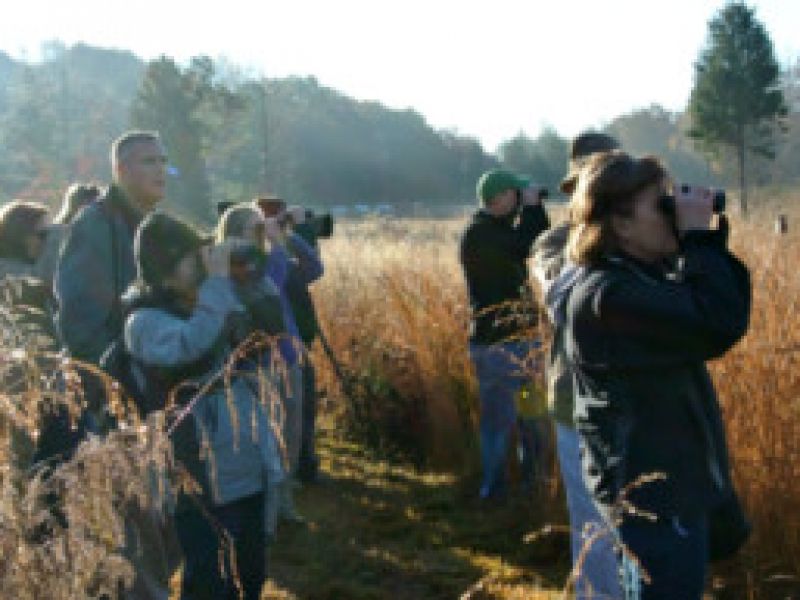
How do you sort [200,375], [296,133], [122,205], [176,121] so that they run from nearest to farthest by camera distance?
[200,375] → [122,205] → [176,121] → [296,133]

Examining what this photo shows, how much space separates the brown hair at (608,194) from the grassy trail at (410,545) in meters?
1.73

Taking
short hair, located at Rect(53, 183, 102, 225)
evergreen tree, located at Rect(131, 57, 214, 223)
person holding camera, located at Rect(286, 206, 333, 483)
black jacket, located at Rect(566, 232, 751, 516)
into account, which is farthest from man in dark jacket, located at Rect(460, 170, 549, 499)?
evergreen tree, located at Rect(131, 57, 214, 223)

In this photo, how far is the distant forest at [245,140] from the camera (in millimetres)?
26938

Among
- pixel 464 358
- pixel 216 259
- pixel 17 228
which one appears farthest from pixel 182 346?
pixel 464 358

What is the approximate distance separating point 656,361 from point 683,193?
0.42 metres

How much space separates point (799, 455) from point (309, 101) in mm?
42394

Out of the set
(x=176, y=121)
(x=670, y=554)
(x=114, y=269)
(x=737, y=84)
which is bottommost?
(x=670, y=554)

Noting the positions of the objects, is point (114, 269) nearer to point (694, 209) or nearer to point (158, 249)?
point (158, 249)

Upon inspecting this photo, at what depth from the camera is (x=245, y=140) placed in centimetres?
3462

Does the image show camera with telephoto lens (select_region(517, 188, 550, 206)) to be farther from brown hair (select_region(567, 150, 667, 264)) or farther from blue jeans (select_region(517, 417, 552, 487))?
brown hair (select_region(567, 150, 667, 264))

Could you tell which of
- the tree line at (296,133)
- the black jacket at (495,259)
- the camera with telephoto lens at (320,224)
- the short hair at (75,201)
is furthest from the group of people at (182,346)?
the tree line at (296,133)

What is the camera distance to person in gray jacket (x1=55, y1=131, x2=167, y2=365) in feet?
10.4

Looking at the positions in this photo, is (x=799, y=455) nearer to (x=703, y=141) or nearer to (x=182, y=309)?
(x=182, y=309)

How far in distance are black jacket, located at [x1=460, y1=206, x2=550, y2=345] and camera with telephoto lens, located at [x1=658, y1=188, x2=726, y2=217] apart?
236cm
